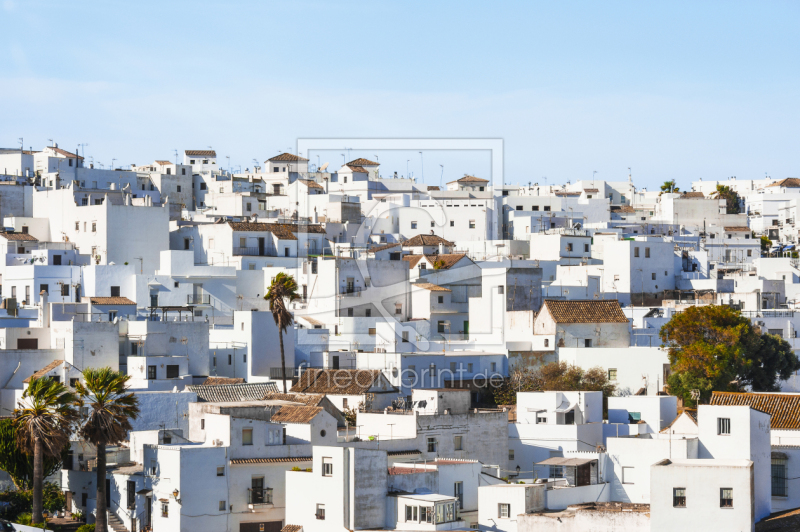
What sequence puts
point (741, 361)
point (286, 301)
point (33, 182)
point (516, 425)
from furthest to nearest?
point (33, 182)
point (286, 301)
point (741, 361)
point (516, 425)

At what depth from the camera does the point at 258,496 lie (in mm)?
32438

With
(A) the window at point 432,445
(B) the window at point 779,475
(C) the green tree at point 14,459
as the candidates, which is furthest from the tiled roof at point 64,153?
(B) the window at point 779,475

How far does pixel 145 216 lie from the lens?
59.2 m

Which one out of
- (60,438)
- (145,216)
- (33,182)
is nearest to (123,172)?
(33,182)

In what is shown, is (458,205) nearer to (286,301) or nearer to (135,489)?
(286,301)

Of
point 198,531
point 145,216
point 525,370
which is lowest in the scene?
point 198,531

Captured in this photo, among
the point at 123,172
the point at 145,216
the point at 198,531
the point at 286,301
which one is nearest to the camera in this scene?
the point at 198,531

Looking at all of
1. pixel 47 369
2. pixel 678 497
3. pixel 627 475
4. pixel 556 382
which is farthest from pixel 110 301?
pixel 678 497

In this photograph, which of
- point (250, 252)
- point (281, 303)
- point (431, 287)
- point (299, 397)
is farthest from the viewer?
point (250, 252)

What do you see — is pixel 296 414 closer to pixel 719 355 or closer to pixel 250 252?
pixel 719 355

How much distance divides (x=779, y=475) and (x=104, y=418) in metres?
18.4

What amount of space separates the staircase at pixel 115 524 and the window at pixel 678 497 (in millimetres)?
15195

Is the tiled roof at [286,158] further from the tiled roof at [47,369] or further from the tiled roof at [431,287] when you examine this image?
the tiled roof at [47,369]

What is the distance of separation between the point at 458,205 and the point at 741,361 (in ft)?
105
